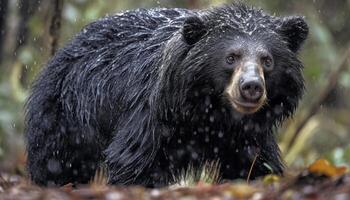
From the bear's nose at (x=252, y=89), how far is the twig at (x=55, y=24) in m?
4.26

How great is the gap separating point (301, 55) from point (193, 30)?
7.97 meters

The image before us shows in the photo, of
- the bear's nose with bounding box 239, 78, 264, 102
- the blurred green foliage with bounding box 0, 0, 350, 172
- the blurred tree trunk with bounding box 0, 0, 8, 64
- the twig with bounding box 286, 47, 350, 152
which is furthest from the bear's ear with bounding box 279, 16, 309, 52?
the blurred tree trunk with bounding box 0, 0, 8, 64

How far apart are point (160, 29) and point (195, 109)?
107 centimetres

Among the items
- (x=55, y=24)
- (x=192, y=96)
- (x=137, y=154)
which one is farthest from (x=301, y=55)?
(x=137, y=154)

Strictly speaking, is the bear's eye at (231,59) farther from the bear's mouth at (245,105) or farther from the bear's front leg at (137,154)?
the bear's front leg at (137,154)

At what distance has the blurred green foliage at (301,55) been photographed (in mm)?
13422

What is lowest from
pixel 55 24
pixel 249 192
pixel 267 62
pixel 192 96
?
pixel 249 192

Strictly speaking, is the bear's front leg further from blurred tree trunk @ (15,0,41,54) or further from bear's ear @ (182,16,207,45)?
blurred tree trunk @ (15,0,41,54)

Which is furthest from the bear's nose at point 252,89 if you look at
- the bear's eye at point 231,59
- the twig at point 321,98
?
the twig at point 321,98

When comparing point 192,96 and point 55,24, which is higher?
point 55,24

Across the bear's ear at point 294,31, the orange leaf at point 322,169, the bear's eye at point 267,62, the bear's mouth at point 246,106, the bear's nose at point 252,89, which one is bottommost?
the orange leaf at point 322,169

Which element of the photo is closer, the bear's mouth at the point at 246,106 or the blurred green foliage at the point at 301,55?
the bear's mouth at the point at 246,106

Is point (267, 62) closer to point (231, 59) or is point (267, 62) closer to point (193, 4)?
point (231, 59)

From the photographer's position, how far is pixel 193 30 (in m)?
7.91
